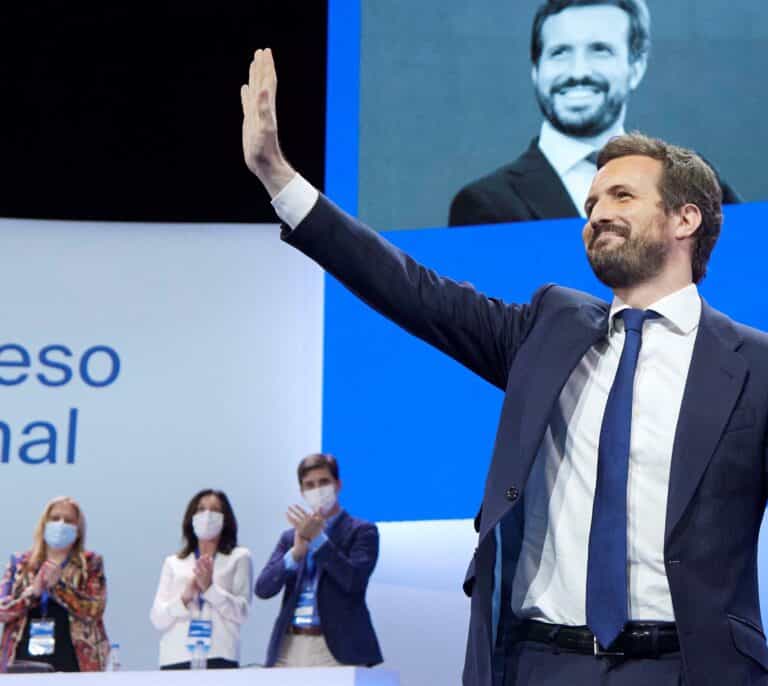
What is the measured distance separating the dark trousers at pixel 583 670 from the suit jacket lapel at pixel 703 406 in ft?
0.62

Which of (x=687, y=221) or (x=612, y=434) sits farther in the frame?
(x=687, y=221)

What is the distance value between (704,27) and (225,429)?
347cm

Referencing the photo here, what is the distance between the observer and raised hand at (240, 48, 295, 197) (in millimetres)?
1943

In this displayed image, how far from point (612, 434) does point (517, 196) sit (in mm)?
4258

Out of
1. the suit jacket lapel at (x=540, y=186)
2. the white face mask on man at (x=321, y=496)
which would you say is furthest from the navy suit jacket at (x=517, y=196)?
the white face mask on man at (x=321, y=496)

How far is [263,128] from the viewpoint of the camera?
1.94 meters

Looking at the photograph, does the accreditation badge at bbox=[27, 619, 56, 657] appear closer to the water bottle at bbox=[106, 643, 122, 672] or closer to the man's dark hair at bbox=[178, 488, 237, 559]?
the water bottle at bbox=[106, 643, 122, 672]

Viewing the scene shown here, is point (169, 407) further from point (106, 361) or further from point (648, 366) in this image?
point (648, 366)

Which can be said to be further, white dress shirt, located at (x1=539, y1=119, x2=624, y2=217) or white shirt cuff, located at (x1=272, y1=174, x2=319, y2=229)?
white dress shirt, located at (x1=539, y1=119, x2=624, y2=217)

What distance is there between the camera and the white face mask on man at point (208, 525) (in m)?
5.67

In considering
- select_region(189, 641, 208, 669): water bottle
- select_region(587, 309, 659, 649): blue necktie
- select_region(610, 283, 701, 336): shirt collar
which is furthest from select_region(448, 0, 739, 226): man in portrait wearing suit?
select_region(587, 309, 659, 649): blue necktie

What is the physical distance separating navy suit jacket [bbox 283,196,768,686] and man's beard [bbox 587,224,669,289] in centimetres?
8

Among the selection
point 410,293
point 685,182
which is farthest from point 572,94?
point 410,293

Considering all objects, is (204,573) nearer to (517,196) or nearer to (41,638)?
(41,638)
